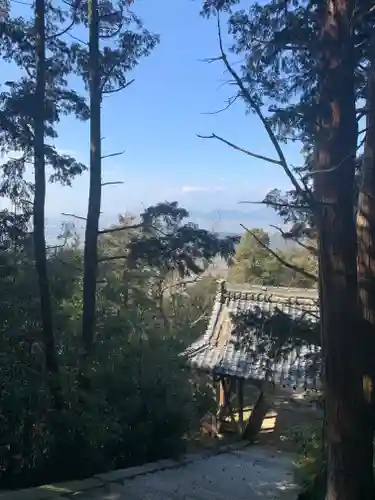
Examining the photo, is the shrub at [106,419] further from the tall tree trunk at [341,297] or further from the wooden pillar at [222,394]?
the tall tree trunk at [341,297]

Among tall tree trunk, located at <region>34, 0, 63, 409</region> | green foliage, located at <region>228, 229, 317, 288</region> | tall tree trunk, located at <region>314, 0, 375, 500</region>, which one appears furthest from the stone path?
green foliage, located at <region>228, 229, 317, 288</region>

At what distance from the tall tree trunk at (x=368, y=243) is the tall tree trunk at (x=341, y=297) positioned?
0.48ft

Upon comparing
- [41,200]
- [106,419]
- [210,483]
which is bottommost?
[210,483]

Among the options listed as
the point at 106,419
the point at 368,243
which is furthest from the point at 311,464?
the point at 106,419

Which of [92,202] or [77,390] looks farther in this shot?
[92,202]

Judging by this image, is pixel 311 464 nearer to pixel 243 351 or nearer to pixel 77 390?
pixel 77 390

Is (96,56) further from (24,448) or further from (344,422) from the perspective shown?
(344,422)

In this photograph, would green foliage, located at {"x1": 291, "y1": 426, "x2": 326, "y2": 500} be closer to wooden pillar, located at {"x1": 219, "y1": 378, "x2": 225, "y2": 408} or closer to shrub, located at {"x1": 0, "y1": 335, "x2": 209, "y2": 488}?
shrub, located at {"x1": 0, "y1": 335, "x2": 209, "y2": 488}

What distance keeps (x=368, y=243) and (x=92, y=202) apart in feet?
18.8

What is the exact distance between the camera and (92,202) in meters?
9.21

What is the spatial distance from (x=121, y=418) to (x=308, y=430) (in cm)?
317

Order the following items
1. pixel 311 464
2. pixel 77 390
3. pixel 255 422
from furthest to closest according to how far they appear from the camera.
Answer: pixel 255 422 → pixel 77 390 → pixel 311 464

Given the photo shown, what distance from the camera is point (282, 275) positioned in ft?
78.7

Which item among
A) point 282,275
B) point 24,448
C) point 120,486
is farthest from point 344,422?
point 282,275
